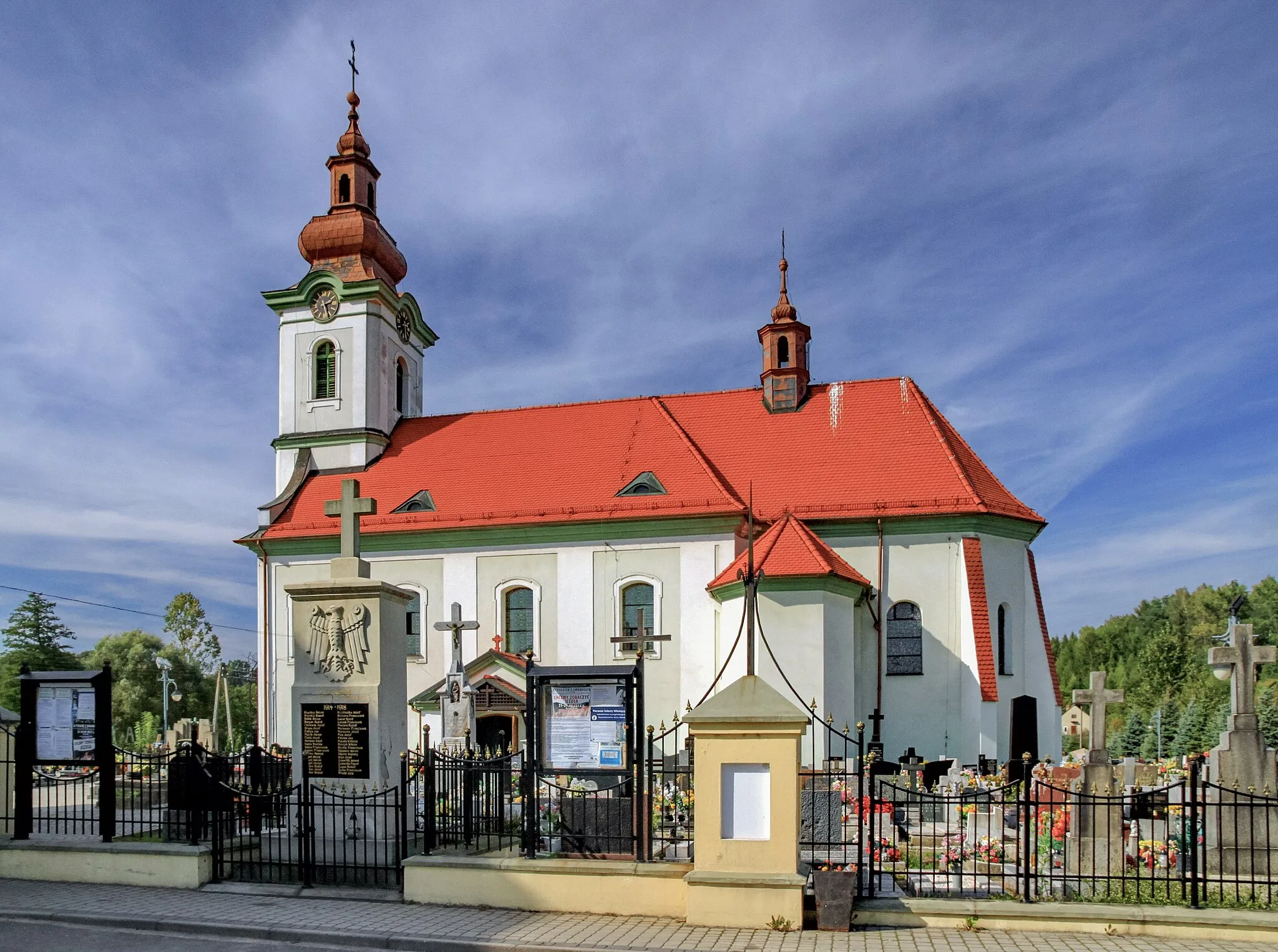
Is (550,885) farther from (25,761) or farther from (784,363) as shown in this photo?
(784,363)

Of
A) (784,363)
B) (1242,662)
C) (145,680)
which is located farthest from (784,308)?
(145,680)

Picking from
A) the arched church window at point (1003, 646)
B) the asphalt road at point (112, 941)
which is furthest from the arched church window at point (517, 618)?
the asphalt road at point (112, 941)

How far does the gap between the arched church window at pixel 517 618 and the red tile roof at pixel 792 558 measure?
4.84 meters

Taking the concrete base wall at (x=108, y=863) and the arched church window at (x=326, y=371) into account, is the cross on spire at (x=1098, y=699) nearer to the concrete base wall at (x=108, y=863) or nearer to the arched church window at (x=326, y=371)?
the concrete base wall at (x=108, y=863)

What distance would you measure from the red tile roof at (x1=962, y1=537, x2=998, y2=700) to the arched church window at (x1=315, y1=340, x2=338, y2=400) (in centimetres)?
1793

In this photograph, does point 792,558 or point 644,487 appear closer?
point 792,558

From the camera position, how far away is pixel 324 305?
96.2ft

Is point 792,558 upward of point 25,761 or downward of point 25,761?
upward

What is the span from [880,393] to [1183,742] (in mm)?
26158

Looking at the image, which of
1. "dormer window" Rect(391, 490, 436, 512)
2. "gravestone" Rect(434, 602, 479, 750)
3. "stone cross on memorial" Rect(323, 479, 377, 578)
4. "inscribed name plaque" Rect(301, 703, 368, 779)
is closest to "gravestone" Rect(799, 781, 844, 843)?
"inscribed name plaque" Rect(301, 703, 368, 779)

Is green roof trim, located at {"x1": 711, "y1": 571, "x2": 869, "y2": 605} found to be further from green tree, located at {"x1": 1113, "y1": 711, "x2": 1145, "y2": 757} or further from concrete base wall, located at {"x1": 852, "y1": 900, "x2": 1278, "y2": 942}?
green tree, located at {"x1": 1113, "y1": 711, "x2": 1145, "y2": 757}

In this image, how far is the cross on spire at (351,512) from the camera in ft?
41.1

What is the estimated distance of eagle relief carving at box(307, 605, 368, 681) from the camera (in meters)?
11.8

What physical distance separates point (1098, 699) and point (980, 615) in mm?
8559
